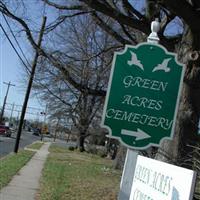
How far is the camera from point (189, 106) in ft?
41.2

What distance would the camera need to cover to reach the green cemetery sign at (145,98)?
16.1 ft

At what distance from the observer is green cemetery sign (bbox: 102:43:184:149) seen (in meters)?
4.92

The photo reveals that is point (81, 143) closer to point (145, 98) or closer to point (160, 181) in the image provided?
point (145, 98)

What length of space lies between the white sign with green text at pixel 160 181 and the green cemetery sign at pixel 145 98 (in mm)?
264

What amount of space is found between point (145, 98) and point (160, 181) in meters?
0.83

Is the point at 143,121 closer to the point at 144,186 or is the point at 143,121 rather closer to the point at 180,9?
the point at 144,186

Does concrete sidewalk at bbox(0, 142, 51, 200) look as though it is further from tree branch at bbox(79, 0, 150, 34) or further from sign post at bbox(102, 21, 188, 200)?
sign post at bbox(102, 21, 188, 200)

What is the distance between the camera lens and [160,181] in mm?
4453

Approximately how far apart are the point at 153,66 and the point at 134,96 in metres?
0.31

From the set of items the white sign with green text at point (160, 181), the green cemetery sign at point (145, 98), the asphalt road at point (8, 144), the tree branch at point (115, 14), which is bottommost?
the asphalt road at point (8, 144)

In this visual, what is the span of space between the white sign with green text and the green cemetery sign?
0.26 m

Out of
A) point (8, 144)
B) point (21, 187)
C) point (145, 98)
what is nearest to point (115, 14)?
point (21, 187)

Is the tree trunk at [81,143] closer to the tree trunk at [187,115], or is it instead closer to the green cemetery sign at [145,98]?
the tree trunk at [187,115]

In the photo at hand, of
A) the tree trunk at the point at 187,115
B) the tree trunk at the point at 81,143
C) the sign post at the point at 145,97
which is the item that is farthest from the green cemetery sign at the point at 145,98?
the tree trunk at the point at 81,143
